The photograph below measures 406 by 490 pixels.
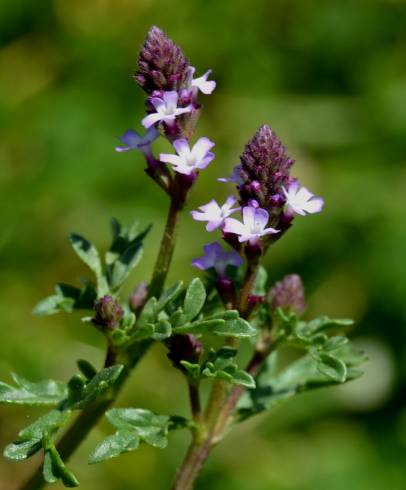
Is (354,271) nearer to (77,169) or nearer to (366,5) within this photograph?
(77,169)

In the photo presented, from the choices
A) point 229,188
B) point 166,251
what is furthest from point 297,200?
point 229,188

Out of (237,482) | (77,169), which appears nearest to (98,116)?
(77,169)

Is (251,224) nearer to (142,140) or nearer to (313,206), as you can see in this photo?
(313,206)

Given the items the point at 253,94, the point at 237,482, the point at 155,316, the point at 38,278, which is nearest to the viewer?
the point at 155,316

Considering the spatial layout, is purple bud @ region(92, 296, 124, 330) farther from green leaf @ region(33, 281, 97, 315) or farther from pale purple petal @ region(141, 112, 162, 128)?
pale purple petal @ region(141, 112, 162, 128)

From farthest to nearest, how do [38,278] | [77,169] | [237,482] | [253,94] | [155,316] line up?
[253,94], [77,169], [38,278], [237,482], [155,316]

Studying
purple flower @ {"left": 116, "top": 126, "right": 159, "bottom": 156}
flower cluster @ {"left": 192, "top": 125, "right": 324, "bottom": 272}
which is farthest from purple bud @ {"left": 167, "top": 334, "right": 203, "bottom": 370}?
purple flower @ {"left": 116, "top": 126, "right": 159, "bottom": 156}
